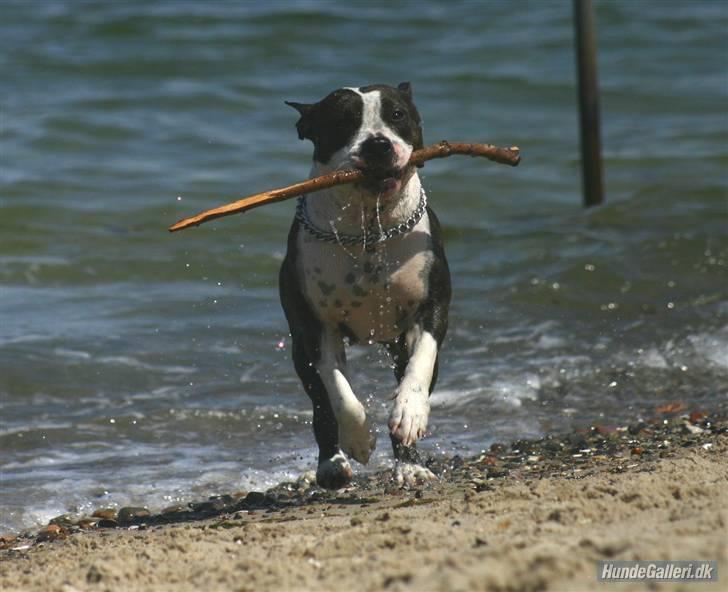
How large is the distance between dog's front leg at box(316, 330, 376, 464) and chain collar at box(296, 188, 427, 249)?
1.42ft

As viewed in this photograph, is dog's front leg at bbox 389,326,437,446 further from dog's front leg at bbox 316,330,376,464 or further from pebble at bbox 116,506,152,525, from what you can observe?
pebble at bbox 116,506,152,525

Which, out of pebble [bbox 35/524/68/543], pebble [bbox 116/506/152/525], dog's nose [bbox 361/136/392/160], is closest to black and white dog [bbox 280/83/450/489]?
dog's nose [bbox 361/136/392/160]

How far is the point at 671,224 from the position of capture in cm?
1211

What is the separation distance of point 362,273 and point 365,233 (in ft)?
0.53

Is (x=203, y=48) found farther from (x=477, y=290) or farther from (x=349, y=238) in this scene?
(x=349, y=238)

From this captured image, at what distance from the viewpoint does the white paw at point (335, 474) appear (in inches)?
230

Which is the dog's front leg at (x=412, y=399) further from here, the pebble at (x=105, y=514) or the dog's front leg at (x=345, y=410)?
the pebble at (x=105, y=514)

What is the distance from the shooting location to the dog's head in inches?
217

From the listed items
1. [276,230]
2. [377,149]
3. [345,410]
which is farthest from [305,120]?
[276,230]

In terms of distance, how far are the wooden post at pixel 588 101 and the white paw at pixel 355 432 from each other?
783cm

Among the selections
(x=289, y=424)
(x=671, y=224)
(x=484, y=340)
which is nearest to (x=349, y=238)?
(x=289, y=424)

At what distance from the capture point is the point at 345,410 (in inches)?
224

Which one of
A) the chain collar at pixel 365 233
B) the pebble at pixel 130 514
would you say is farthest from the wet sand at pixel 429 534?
the chain collar at pixel 365 233

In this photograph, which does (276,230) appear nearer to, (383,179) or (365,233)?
(365,233)
